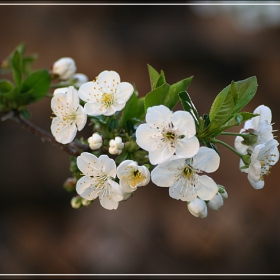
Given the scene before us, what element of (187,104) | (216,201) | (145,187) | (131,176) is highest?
(187,104)

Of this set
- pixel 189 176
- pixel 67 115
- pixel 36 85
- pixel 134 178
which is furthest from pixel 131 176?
pixel 36 85

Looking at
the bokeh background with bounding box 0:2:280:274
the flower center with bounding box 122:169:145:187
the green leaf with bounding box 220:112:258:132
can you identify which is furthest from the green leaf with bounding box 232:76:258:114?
the bokeh background with bounding box 0:2:280:274

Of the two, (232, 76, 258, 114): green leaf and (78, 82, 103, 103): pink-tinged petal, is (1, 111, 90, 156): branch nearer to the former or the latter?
(78, 82, 103, 103): pink-tinged petal

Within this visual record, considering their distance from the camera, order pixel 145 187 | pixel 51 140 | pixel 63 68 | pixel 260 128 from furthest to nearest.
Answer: pixel 145 187 → pixel 63 68 → pixel 51 140 → pixel 260 128

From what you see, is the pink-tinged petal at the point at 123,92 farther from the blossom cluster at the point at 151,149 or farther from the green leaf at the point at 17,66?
the green leaf at the point at 17,66

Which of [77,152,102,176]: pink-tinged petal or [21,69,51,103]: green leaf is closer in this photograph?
[77,152,102,176]: pink-tinged petal

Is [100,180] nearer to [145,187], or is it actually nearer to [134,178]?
[134,178]
